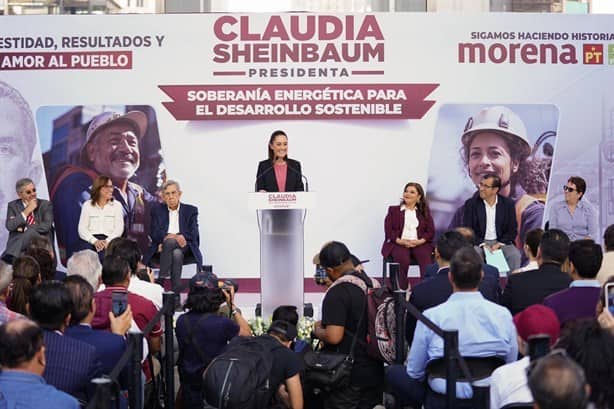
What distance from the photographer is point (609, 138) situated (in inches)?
471

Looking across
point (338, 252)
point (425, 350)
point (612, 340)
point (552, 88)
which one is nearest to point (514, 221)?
point (552, 88)

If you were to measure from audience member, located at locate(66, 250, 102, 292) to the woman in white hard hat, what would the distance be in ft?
19.9

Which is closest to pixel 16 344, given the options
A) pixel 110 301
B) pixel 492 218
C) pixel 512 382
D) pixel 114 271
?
pixel 110 301

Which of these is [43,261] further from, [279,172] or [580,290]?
[279,172]

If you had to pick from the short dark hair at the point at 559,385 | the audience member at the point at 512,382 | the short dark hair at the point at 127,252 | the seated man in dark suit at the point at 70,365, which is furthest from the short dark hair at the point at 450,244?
the short dark hair at the point at 559,385

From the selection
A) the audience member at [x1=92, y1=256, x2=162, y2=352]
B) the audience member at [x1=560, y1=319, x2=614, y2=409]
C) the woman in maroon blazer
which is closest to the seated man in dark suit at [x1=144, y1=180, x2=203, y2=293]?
the woman in maroon blazer

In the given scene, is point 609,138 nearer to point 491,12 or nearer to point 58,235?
point 491,12

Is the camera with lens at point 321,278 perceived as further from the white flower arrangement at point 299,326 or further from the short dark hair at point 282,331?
the short dark hair at point 282,331

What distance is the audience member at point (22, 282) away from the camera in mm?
6070

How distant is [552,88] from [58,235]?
5.56m

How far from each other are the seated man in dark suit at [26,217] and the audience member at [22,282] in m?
4.76

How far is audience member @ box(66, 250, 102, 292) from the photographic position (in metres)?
6.46

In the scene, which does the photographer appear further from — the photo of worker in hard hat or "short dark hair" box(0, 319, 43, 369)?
the photo of worker in hard hat

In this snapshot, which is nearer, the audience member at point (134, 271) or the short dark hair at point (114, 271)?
the short dark hair at point (114, 271)
